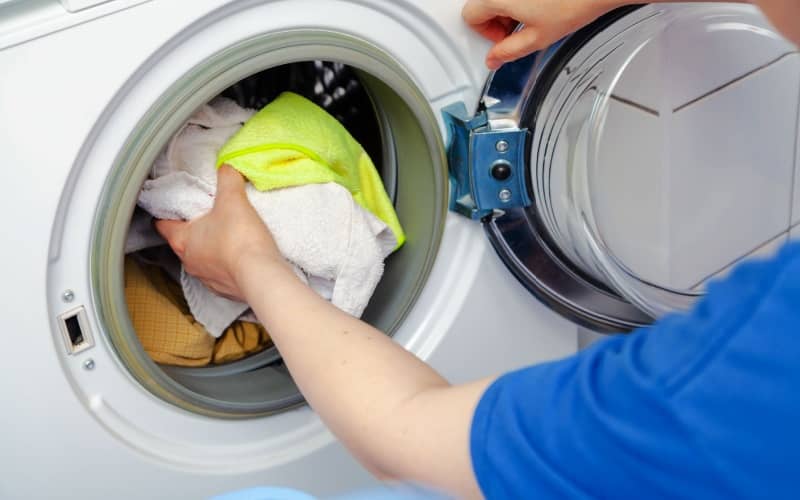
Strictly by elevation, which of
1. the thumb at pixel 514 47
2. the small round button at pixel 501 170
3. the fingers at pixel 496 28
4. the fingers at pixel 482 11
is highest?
the fingers at pixel 482 11

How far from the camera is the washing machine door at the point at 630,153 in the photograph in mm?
861

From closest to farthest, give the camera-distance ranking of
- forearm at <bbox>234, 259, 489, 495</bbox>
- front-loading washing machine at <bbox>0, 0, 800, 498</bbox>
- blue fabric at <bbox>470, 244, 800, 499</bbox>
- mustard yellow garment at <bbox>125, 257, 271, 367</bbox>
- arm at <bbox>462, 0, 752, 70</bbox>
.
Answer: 1. blue fabric at <bbox>470, 244, 800, 499</bbox>
2. forearm at <bbox>234, 259, 489, 495</bbox>
3. front-loading washing machine at <bbox>0, 0, 800, 498</bbox>
4. arm at <bbox>462, 0, 752, 70</bbox>
5. mustard yellow garment at <bbox>125, 257, 271, 367</bbox>

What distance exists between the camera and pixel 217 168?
841 millimetres

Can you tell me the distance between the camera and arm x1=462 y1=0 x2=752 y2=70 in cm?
78

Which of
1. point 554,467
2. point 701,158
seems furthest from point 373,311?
point 554,467

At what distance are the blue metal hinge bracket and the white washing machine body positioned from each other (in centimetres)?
2

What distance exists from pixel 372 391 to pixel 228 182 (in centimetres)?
30

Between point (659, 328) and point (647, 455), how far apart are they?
7 centimetres

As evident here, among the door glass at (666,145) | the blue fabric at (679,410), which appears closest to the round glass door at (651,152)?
the door glass at (666,145)

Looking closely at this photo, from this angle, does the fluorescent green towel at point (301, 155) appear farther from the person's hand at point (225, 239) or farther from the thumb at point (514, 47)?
the thumb at point (514, 47)

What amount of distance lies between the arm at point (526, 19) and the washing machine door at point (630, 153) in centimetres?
3

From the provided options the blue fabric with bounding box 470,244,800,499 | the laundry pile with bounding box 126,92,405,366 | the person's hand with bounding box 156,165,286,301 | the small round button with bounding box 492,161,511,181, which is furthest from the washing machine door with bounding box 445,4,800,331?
the blue fabric with bounding box 470,244,800,499

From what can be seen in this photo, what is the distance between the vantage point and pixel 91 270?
0.73 meters

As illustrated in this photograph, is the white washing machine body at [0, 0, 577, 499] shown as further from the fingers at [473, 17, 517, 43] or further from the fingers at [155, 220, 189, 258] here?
the fingers at [155, 220, 189, 258]
